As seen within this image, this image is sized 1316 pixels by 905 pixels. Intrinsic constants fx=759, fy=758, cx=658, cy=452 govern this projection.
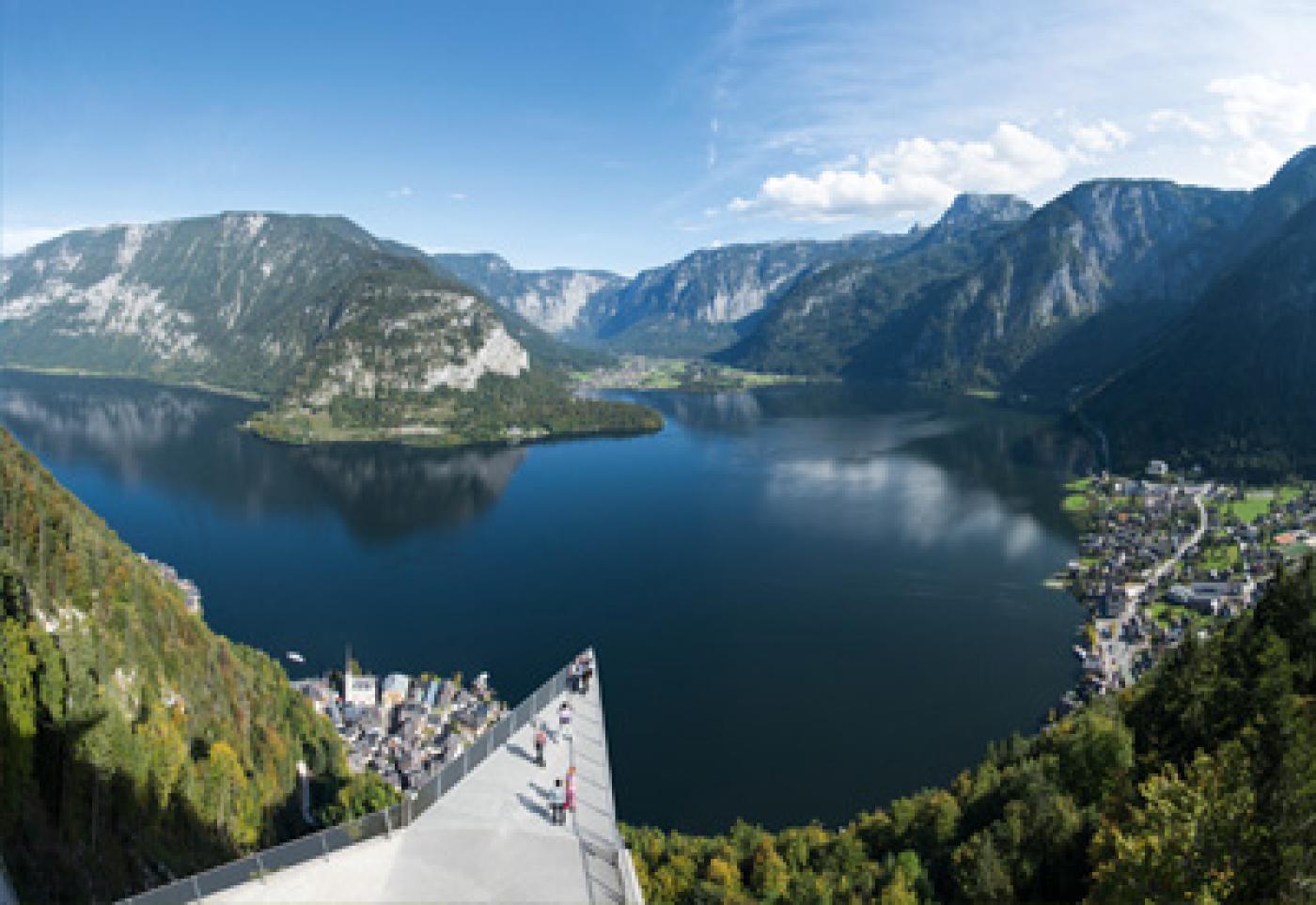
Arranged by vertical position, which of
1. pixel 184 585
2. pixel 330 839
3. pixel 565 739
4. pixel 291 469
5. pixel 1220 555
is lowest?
pixel 184 585

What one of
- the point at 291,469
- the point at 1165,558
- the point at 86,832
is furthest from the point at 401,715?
the point at 291,469

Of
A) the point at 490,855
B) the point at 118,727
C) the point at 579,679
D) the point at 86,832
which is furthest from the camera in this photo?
the point at 118,727

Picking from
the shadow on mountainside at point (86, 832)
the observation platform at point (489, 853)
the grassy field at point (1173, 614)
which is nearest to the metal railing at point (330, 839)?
the observation platform at point (489, 853)

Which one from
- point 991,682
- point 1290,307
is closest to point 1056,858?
point 991,682

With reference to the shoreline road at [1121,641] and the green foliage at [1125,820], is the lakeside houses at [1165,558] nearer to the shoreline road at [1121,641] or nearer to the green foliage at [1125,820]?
the shoreline road at [1121,641]

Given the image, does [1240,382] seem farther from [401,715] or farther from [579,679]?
[579,679]

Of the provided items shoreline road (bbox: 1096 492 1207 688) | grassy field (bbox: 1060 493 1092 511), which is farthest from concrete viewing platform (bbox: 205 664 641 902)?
grassy field (bbox: 1060 493 1092 511)

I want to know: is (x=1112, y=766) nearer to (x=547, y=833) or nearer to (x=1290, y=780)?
(x=1290, y=780)
